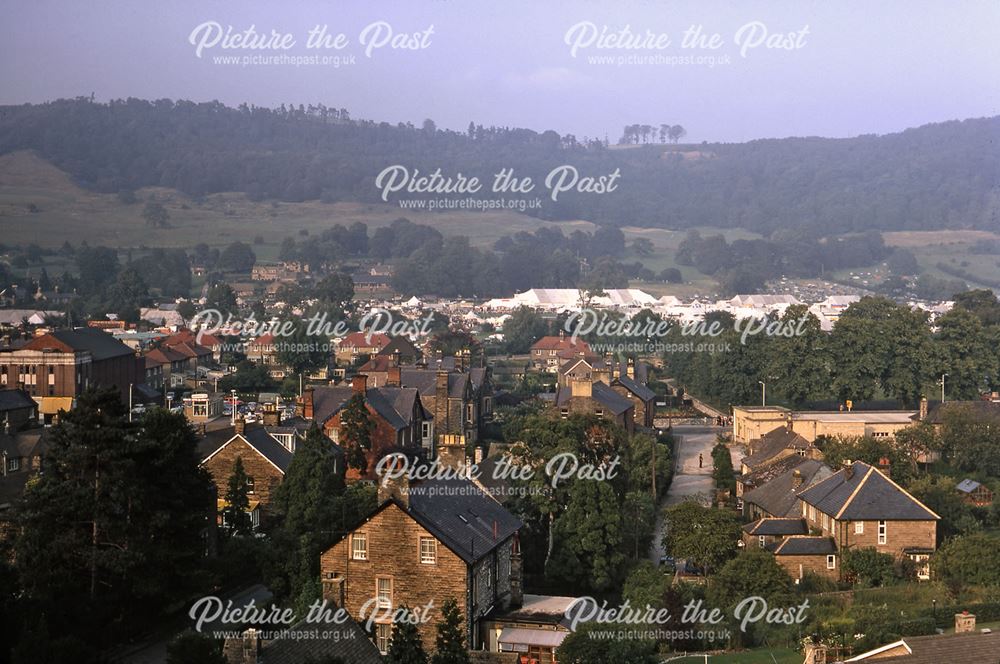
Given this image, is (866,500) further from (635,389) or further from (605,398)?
(635,389)

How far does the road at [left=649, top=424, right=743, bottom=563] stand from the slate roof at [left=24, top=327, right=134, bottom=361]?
80.6ft

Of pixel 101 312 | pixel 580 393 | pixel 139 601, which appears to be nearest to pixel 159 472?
pixel 139 601

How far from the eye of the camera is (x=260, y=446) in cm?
3619

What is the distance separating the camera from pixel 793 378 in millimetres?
60969

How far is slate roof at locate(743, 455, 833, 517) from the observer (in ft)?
124

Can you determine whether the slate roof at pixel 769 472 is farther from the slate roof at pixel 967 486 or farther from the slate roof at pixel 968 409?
the slate roof at pixel 968 409

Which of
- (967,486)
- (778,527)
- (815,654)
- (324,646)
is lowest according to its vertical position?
(815,654)

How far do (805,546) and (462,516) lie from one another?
1007 centimetres

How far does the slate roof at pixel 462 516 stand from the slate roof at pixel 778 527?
307 inches

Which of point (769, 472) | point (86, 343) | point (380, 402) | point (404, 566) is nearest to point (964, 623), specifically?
point (404, 566)

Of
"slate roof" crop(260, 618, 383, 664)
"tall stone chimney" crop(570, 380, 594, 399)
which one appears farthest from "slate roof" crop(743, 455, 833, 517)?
"slate roof" crop(260, 618, 383, 664)

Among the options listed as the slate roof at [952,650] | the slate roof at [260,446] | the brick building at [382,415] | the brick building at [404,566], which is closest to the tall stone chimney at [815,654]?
the slate roof at [952,650]

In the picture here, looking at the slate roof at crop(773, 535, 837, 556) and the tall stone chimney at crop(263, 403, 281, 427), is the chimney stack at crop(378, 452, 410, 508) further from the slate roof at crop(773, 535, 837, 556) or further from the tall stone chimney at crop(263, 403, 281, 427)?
the tall stone chimney at crop(263, 403, 281, 427)

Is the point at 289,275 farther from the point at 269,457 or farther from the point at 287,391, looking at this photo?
the point at 269,457
